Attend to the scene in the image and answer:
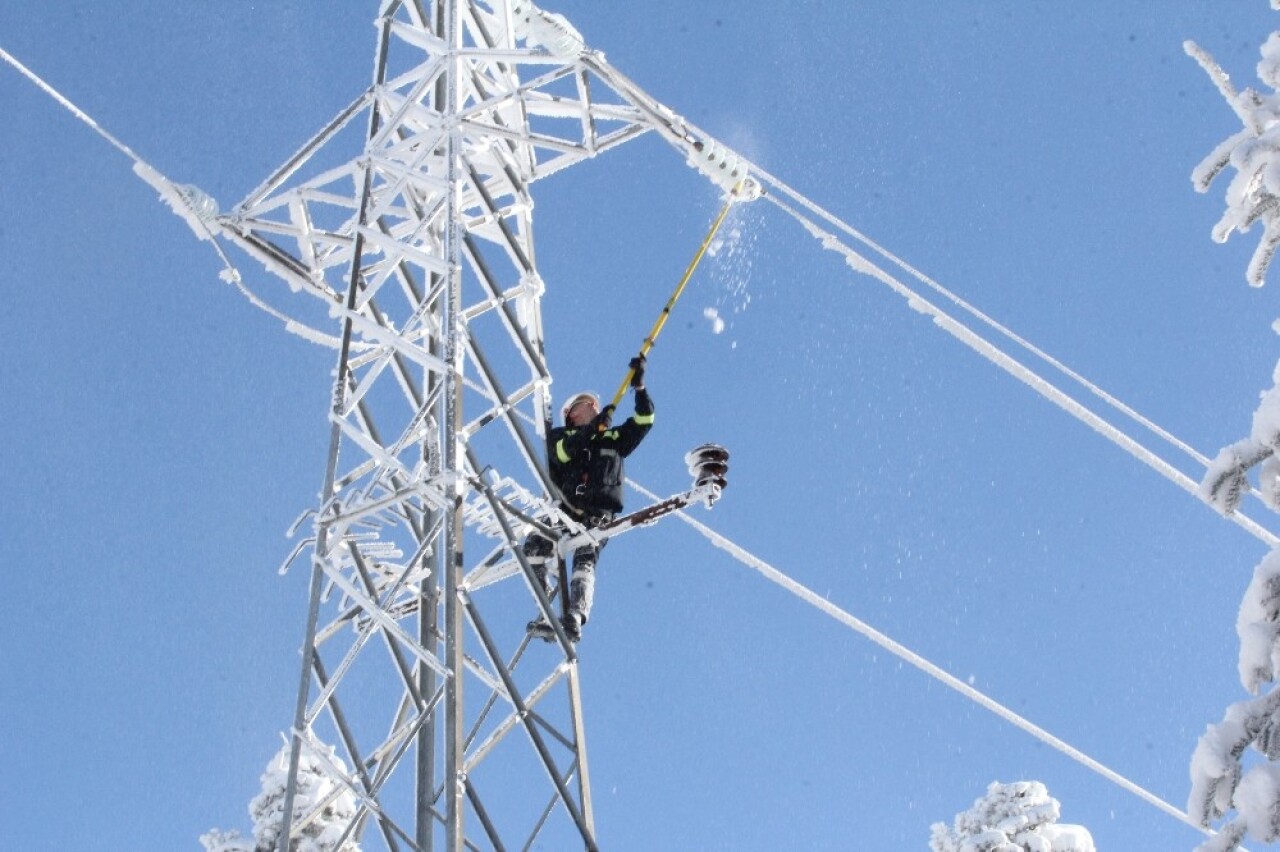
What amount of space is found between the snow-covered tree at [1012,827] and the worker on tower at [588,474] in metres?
14.8

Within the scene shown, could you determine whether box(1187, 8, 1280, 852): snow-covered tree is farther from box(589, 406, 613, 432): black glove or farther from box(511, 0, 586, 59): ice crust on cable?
box(511, 0, 586, 59): ice crust on cable

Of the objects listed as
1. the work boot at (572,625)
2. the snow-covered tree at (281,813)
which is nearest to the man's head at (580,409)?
the work boot at (572,625)

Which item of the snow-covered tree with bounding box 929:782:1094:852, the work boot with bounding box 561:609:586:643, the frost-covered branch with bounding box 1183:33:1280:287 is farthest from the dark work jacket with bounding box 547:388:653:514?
the snow-covered tree with bounding box 929:782:1094:852

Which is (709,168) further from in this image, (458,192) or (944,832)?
(944,832)

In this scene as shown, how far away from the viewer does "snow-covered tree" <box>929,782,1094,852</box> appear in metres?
20.9

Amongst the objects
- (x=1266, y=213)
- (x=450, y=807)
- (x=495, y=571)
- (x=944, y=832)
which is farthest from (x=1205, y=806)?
(x=944, y=832)

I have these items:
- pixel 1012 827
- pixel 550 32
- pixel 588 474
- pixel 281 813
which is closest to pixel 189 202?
pixel 550 32

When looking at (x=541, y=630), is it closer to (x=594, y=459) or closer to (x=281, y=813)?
(x=594, y=459)

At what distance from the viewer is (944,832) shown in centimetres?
2198

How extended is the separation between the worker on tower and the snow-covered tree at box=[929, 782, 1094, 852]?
48.7 ft

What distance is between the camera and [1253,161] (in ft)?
13.0

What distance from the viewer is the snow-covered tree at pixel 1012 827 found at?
824 inches

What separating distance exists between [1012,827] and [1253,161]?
19323 mm

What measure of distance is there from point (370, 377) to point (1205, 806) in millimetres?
5470
